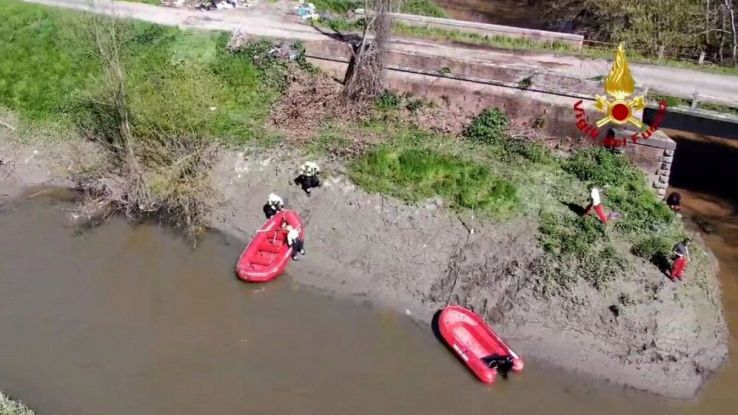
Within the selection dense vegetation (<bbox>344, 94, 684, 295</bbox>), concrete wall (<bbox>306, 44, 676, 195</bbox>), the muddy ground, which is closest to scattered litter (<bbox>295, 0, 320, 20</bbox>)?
concrete wall (<bbox>306, 44, 676, 195</bbox>)

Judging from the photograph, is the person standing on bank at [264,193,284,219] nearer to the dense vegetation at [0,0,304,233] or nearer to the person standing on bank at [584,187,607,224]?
the dense vegetation at [0,0,304,233]

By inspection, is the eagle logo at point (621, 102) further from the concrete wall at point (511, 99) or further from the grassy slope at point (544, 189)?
the grassy slope at point (544, 189)

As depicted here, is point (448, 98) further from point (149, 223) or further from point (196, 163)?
point (149, 223)

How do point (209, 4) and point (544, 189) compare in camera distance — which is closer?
point (544, 189)

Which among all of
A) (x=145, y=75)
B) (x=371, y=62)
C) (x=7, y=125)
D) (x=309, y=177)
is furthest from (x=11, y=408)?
(x=371, y=62)

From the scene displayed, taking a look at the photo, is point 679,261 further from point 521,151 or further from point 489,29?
point 489,29

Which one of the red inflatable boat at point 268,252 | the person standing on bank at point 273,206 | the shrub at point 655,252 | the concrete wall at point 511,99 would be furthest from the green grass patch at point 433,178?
the shrub at point 655,252
